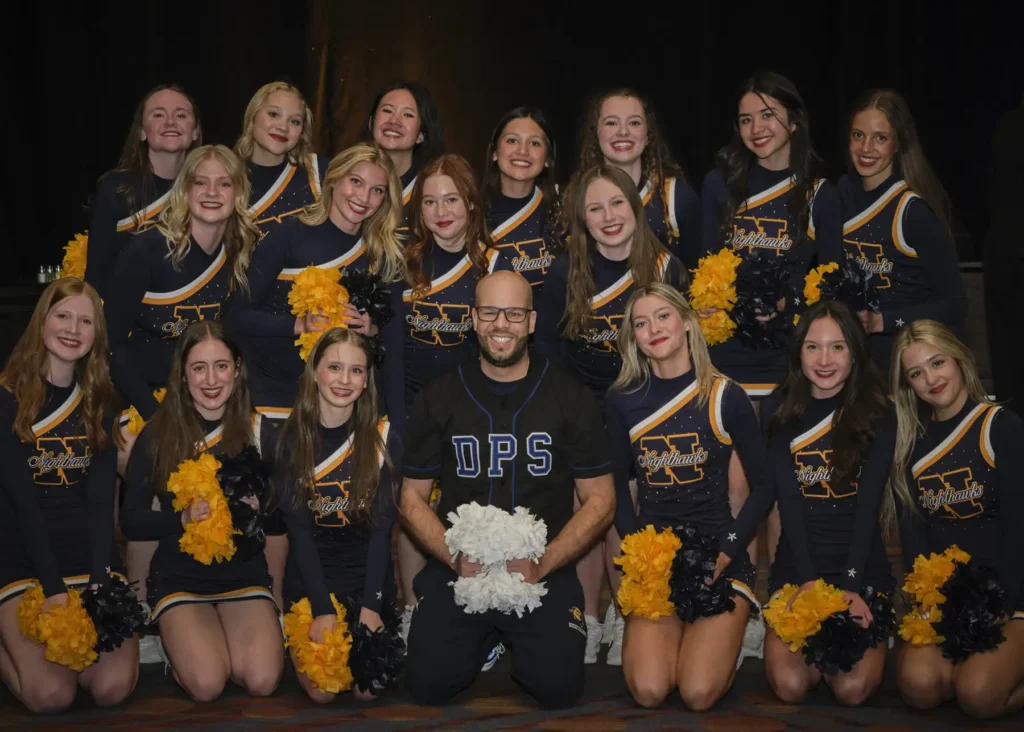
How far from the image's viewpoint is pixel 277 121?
200 inches

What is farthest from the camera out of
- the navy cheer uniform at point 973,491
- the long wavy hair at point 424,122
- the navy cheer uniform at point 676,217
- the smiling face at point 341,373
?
the long wavy hair at point 424,122

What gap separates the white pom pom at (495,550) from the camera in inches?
150

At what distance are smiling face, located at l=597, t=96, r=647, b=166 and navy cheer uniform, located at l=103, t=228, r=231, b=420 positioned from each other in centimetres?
150

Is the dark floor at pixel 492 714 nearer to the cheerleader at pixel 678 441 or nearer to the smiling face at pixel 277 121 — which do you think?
the cheerleader at pixel 678 441

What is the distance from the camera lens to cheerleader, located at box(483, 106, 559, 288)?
494cm

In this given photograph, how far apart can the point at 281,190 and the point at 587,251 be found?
1277 mm

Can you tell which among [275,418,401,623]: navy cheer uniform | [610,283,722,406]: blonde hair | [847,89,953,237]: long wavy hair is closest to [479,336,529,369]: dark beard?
[610,283,722,406]: blonde hair

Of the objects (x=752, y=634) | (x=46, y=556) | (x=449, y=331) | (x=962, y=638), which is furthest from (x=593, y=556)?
(x=46, y=556)

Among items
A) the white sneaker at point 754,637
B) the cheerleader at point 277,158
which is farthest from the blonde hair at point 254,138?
the white sneaker at point 754,637

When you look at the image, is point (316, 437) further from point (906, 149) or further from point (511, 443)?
point (906, 149)

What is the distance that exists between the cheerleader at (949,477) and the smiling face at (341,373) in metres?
1.78

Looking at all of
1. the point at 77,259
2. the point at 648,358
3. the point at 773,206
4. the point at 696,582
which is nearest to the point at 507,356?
the point at 648,358

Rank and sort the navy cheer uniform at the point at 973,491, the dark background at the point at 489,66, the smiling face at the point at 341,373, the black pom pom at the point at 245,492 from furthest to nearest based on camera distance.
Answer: the dark background at the point at 489,66
the smiling face at the point at 341,373
the black pom pom at the point at 245,492
the navy cheer uniform at the point at 973,491

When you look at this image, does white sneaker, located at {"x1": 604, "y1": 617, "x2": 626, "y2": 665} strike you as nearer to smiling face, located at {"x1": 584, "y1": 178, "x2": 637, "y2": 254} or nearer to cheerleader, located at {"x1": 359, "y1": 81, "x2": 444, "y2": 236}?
smiling face, located at {"x1": 584, "y1": 178, "x2": 637, "y2": 254}
